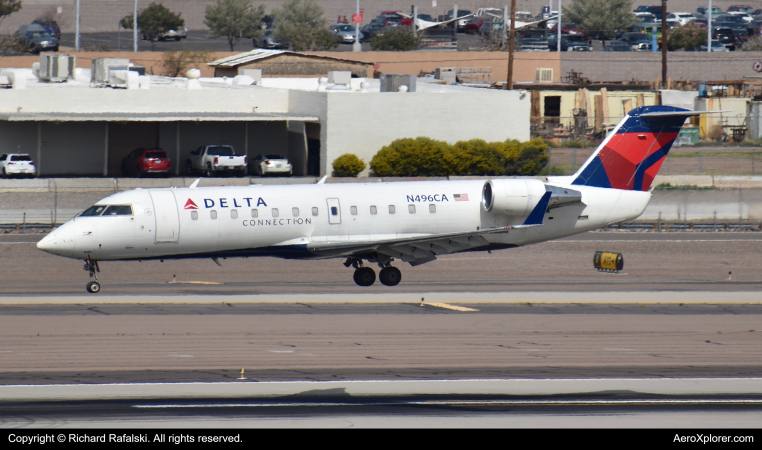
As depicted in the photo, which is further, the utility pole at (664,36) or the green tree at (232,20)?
the green tree at (232,20)

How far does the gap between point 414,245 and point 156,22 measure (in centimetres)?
7875

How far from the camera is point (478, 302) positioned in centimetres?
2644

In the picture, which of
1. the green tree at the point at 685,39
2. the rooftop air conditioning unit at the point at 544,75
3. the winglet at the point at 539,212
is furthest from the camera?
the green tree at the point at 685,39

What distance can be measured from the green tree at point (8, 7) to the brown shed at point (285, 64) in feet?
148

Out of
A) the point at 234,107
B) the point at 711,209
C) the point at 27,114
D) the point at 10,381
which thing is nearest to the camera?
the point at 10,381

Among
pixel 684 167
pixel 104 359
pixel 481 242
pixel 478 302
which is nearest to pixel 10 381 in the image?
pixel 104 359

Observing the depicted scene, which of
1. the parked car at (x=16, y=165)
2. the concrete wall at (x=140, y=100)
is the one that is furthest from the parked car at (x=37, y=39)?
the parked car at (x=16, y=165)

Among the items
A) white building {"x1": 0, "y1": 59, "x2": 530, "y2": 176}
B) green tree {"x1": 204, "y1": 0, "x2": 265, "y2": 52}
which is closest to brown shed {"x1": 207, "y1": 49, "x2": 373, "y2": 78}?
white building {"x1": 0, "y1": 59, "x2": 530, "y2": 176}

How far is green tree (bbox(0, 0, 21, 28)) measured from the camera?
343 feet

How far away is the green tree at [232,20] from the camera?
341 feet

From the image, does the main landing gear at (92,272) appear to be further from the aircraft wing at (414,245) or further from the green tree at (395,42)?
the green tree at (395,42)

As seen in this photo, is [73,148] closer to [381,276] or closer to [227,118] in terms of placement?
[227,118]
